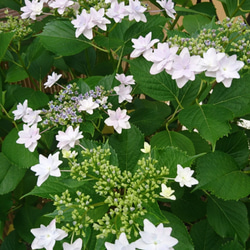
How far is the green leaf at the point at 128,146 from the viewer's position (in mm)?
571

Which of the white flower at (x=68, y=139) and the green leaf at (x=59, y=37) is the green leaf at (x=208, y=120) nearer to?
the white flower at (x=68, y=139)

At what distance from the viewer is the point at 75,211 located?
0.44m

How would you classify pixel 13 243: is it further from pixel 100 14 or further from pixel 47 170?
pixel 100 14

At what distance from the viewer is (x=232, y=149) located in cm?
74

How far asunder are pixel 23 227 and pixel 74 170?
0.53 meters

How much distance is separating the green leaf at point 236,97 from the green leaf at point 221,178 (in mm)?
105

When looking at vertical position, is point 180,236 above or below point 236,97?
below

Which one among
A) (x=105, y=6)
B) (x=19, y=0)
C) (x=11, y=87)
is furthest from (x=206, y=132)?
(x=19, y=0)

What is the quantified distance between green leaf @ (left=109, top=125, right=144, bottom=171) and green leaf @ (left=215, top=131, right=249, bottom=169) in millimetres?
261

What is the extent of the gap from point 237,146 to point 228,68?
295mm

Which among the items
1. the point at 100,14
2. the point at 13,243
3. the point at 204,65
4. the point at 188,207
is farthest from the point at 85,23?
the point at 13,243

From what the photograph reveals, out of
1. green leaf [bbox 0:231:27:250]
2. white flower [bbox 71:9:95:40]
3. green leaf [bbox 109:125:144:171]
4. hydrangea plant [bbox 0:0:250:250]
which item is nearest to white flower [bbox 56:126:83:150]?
hydrangea plant [bbox 0:0:250:250]

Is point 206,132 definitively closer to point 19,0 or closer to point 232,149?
point 232,149

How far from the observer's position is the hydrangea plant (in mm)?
456
